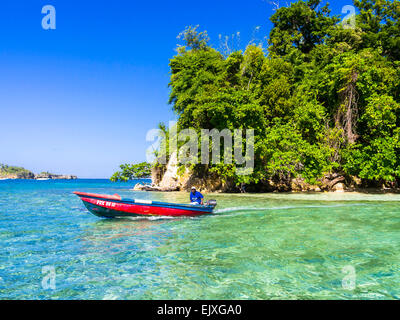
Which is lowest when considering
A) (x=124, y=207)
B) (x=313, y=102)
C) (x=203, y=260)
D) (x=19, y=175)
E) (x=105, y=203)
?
(x=19, y=175)

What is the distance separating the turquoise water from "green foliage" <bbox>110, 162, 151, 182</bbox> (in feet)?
103

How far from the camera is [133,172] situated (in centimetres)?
4231

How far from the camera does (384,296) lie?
4414 millimetres

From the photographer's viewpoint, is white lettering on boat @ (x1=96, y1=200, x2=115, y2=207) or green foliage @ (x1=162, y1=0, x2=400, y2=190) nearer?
white lettering on boat @ (x1=96, y1=200, x2=115, y2=207)

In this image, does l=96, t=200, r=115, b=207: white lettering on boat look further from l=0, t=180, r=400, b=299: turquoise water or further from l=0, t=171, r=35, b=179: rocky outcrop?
l=0, t=171, r=35, b=179: rocky outcrop

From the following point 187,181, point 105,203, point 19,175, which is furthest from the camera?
point 19,175

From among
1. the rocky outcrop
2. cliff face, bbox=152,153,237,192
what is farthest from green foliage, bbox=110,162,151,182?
the rocky outcrop

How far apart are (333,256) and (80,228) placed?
26.7 feet

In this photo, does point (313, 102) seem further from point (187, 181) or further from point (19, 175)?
point (19, 175)

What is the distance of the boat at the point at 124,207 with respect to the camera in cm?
1086

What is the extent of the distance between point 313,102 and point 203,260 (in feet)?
74.1

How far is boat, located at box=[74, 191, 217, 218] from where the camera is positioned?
35.6 ft

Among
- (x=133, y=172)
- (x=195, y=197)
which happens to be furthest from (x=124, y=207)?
(x=133, y=172)
